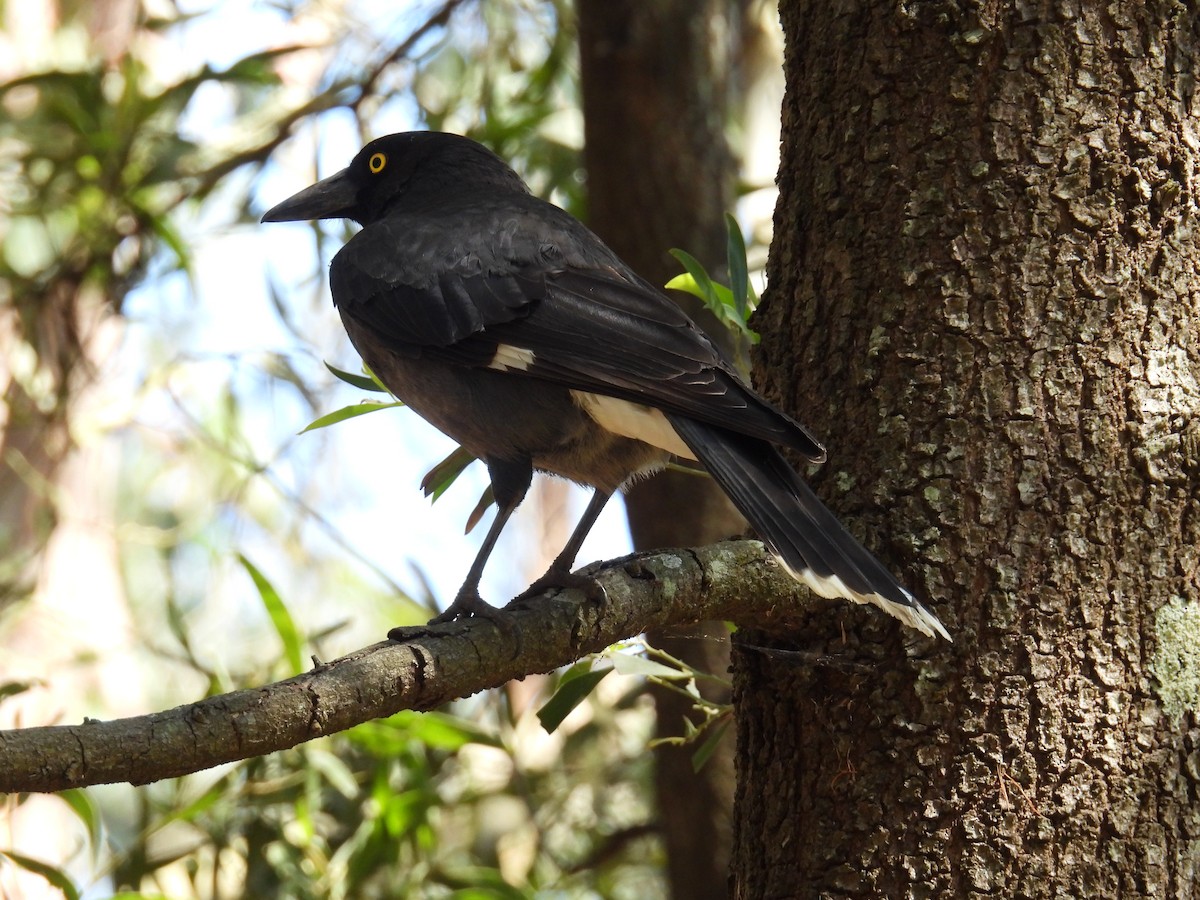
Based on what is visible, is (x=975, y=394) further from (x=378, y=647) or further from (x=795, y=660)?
(x=378, y=647)

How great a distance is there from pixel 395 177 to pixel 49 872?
1.86 meters

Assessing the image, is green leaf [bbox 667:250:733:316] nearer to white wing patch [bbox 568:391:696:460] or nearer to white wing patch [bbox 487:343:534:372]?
white wing patch [bbox 568:391:696:460]

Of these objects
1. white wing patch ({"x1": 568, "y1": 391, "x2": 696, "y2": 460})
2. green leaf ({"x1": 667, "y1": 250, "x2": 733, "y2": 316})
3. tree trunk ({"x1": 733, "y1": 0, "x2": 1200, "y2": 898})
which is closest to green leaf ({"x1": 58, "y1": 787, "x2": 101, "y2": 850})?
white wing patch ({"x1": 568, "y1": 391, "x2": 696, "y2": 460})

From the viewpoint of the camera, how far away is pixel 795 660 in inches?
77.9

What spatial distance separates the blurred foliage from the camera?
3.65 m

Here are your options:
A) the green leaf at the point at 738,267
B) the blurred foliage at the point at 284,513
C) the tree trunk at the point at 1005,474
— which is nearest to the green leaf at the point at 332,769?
the blurred foliage at the point at 284,513

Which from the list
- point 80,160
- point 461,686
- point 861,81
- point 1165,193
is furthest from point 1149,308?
point 80,160

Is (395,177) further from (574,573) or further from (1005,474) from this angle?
(1005,474)

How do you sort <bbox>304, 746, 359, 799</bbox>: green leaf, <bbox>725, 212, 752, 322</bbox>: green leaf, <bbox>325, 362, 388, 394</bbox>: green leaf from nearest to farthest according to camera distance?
<bbox>725, 212, 752, 322</bbox>: green leaf, <bbox>325, 362, 388, 394</bbox>: green leaf, <bbox>304, 746, 359, 799</bbox>: green leaf

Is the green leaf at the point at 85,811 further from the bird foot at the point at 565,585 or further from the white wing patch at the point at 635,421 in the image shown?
the white wing patch at the point at 635,421

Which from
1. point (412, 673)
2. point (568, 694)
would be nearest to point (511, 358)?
point (568, 694)

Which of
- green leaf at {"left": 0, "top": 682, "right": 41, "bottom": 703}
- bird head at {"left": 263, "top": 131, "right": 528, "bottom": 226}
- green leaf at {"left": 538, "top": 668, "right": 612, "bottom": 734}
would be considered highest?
bird head at {"left": 263, "top": 131, "right": 528, "bottom": 226}

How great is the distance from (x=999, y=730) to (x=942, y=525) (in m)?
0.31

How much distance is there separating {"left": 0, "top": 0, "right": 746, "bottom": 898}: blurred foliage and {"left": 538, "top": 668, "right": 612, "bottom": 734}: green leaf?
0.87 metres
